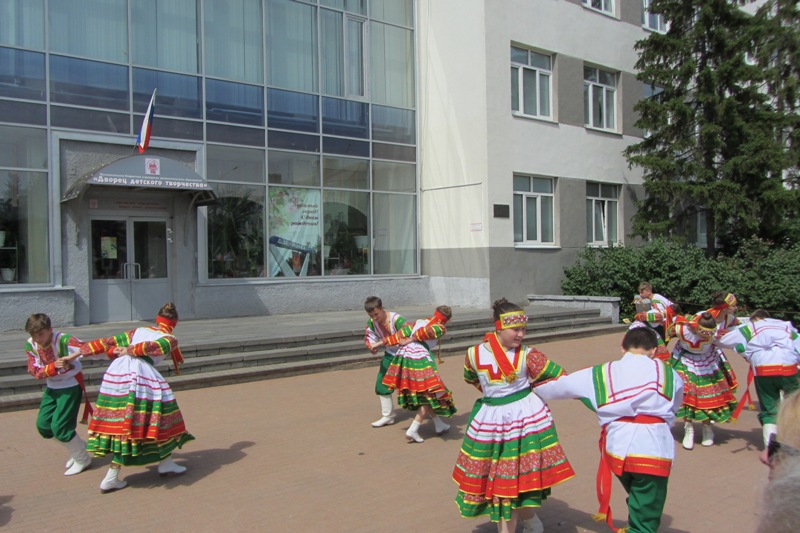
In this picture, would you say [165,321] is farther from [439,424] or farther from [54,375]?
[439,424]

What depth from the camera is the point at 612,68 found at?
20828 millimetres

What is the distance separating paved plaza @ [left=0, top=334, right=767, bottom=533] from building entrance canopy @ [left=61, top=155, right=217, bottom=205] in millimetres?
5716

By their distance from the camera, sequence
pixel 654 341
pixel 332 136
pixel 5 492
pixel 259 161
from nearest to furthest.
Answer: pixel 654 341 → pixel 5 492 → pixel 259 161 → pixel 332 136

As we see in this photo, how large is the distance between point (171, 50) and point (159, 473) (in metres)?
11.5

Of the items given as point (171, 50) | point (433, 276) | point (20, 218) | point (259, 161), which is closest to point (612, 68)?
point (433, 276)

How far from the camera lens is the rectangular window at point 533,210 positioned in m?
18.8

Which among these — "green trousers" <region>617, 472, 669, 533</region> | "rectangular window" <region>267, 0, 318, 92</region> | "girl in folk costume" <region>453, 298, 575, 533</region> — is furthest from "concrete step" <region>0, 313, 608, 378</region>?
"green trousers" <region>617, 472, 669, 533</region>

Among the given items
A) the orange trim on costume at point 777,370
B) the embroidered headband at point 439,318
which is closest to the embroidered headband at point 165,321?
the embroidered headband at point 439,318

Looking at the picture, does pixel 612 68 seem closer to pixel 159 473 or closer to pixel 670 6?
pixel 670 6

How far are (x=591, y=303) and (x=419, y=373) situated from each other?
1136cm

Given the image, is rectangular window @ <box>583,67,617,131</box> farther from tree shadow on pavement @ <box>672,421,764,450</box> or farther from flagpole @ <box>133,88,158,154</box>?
tree shadow on pavement @ <box>672,421,764,450</box>

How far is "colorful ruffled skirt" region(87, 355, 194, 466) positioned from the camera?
5.70 metres

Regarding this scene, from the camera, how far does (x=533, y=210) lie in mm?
19109

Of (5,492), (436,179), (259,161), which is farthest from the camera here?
(436,179)
